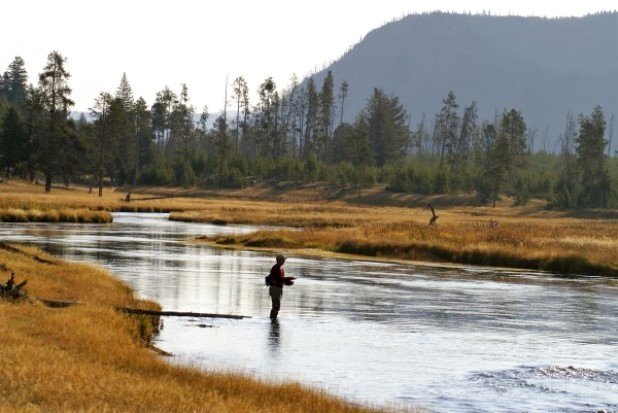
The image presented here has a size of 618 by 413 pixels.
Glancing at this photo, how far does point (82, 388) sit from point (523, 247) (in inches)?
1911

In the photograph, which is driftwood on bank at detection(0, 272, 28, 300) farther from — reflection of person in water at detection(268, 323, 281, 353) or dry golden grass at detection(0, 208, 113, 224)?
dry golden grass at detection(0, 208, 113, 224)

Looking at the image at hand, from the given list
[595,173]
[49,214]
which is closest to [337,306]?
[49,214]

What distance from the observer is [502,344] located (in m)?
28.5

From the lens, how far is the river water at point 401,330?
22000 millimetres

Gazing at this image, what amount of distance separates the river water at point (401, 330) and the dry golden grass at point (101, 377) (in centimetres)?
212

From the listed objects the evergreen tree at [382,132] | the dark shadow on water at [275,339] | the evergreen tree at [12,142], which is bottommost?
the dark shadow on water at [275,339]

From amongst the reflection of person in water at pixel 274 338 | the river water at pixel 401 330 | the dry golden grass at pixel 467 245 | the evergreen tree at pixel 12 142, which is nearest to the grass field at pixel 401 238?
the dry golden grass at pixel 467 245

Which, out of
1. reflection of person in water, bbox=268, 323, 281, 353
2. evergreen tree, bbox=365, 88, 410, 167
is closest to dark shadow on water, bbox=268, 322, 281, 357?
reflection of person in water, bbox=268, 323, 281, 353

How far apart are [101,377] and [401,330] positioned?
51.8ft

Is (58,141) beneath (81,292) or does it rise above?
above

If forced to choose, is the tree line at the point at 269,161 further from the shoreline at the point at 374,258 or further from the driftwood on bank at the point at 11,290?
the driftwood on bank at the point at 11,290

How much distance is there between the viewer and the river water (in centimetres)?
2200

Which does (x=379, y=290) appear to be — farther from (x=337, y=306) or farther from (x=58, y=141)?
(x=58, y=141)

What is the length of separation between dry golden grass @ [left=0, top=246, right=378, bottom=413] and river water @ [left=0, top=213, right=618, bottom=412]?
212 cm
